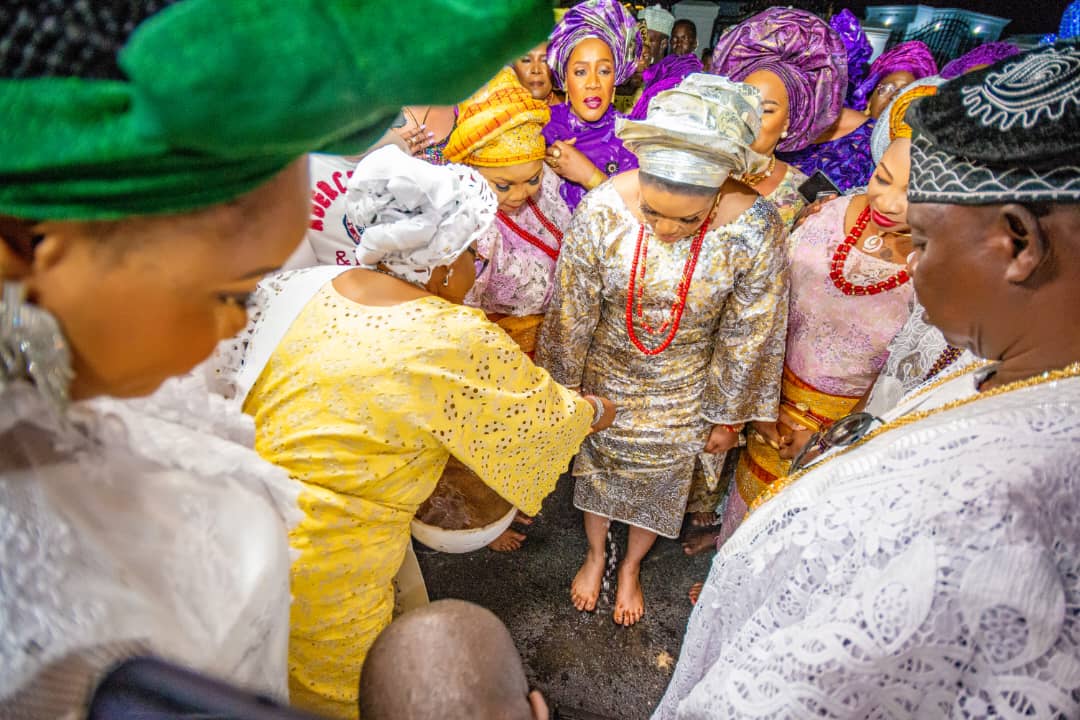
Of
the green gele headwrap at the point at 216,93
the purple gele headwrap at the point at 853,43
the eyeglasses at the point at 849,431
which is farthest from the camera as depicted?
the purple gele headwrap at the point at 853,43

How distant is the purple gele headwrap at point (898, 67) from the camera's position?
404cm

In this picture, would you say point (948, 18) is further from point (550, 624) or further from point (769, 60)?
point (550, 624)

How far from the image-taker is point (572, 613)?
7.78 ft

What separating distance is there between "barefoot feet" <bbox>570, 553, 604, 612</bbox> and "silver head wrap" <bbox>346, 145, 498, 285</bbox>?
5.16 ft

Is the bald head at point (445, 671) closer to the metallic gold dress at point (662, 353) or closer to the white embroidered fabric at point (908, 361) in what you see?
the white embroidered fabric at point (908, 361)

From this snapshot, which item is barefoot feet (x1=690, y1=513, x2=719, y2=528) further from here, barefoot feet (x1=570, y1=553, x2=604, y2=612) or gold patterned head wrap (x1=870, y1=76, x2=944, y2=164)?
gold patterned head wrap (x1=870, y1=76, x2=944, y2=164)

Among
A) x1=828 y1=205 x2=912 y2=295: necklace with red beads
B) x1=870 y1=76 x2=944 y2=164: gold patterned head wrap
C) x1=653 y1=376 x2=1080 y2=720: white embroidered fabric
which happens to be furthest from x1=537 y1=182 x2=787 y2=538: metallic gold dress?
x1=653 y1=376 x2=1080 y2=720: white embroidered fabric

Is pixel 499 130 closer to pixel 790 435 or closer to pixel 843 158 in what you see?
pixel 790 435

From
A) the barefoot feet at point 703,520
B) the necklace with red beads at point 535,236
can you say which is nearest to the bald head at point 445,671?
the necklace with red beads at point 535,236

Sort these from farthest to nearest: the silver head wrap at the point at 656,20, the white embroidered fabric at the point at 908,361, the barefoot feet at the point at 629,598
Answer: the silver head wrap at the point at 656,20 < the barefoot feet at the point at 629,598 < the white embroidered fabric at the point at 908,361

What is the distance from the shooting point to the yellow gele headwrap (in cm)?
219

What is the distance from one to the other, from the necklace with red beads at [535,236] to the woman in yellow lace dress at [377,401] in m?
0.89

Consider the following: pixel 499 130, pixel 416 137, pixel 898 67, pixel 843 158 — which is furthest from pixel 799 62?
pixel 416 137

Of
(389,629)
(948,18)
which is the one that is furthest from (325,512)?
(948,18)
